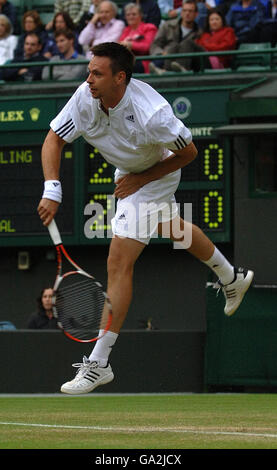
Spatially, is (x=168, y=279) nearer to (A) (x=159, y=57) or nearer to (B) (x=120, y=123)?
(A) (x=159, y=57)

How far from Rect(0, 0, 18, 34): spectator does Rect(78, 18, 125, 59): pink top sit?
4.75 ft

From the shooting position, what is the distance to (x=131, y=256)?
23.6ft

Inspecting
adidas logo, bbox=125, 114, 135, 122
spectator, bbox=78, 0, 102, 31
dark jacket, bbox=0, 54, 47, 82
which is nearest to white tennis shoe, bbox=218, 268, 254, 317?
adidas logo, bbox=125, 114, 135, 122

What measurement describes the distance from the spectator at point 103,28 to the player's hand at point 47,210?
7926mm

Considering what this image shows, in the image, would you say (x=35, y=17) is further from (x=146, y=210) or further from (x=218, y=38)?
(x=146, y=210)

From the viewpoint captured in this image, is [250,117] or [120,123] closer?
[120,123]

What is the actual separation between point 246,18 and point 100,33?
1.96 m

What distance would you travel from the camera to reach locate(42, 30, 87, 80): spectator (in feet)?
46.7

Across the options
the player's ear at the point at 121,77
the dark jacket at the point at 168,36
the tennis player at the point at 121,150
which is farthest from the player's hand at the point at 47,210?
the dark jacket at the point at 168,36

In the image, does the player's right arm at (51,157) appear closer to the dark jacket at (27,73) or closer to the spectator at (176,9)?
the dark jacket at (27,73)

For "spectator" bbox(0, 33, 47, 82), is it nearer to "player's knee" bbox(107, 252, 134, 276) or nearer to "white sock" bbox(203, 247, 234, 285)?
"white sock" bbox(203, 247, 234, 285)

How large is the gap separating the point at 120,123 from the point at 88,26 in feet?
26.4
